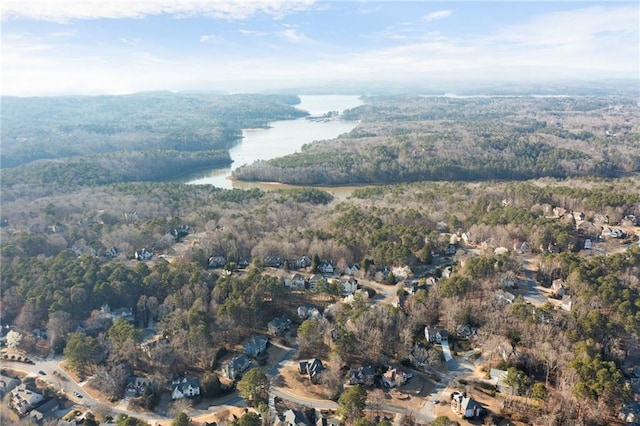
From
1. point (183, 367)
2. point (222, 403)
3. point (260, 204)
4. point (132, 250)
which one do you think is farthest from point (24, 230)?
point (222, 403)

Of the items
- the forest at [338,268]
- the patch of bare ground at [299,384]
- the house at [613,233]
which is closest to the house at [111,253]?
the forest at [338,268]

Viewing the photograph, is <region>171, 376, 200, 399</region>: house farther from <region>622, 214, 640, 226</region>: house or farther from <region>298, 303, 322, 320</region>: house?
<region>622, 214, 640, 226</region>: house

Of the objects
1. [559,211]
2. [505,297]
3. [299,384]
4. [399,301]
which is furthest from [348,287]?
[559,211]

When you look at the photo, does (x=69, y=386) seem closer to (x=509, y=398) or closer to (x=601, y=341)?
(x=509, y=398)

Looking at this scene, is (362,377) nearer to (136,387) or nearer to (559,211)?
(136,387)

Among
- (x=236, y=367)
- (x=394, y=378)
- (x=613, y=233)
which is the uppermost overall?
(x=613, y=233)

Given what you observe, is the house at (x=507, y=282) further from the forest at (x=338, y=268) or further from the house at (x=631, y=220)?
Result: the house at (x=631, y=220)
